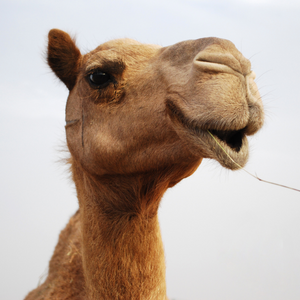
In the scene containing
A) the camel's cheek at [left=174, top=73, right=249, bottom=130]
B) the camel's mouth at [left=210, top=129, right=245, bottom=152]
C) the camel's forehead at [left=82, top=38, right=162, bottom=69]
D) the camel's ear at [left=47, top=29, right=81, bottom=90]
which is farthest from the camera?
the camel's ear at [left=47, top=29, right=81, bottom=90]

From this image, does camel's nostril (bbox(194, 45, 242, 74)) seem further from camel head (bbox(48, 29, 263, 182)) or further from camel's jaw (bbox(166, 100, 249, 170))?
camel's jaw (bbox(166, 100, 249, 170))

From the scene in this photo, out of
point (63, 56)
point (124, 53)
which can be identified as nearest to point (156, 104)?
point (124, 53)

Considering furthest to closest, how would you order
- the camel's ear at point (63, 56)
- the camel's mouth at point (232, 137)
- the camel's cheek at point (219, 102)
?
A: the camel's ear at point (63, 56) < the camel's mouth at point (232, 137) < the camel's cheek at point (219, 102)

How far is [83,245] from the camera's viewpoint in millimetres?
2879

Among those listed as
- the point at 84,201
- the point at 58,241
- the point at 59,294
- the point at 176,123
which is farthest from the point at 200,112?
the point at 58,241

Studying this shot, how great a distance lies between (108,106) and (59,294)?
6.45 feet

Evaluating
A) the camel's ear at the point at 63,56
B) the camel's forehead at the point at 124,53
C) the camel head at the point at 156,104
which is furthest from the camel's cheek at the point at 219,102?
the camel's ear at the point at 63,56

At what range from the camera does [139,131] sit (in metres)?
2.30

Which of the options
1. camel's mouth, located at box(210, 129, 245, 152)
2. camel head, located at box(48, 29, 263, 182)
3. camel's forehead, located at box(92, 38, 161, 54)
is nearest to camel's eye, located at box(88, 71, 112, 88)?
camel head, located at box(48, 29, 263, 182)

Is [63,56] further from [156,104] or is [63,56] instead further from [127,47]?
[156,104]

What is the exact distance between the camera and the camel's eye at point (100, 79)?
2543 mm

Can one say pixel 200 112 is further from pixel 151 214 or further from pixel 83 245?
pixel 83 245

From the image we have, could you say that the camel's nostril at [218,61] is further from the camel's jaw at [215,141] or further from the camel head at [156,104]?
the camel's jaw at [215,141]

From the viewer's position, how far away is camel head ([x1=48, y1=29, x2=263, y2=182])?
182 cm
